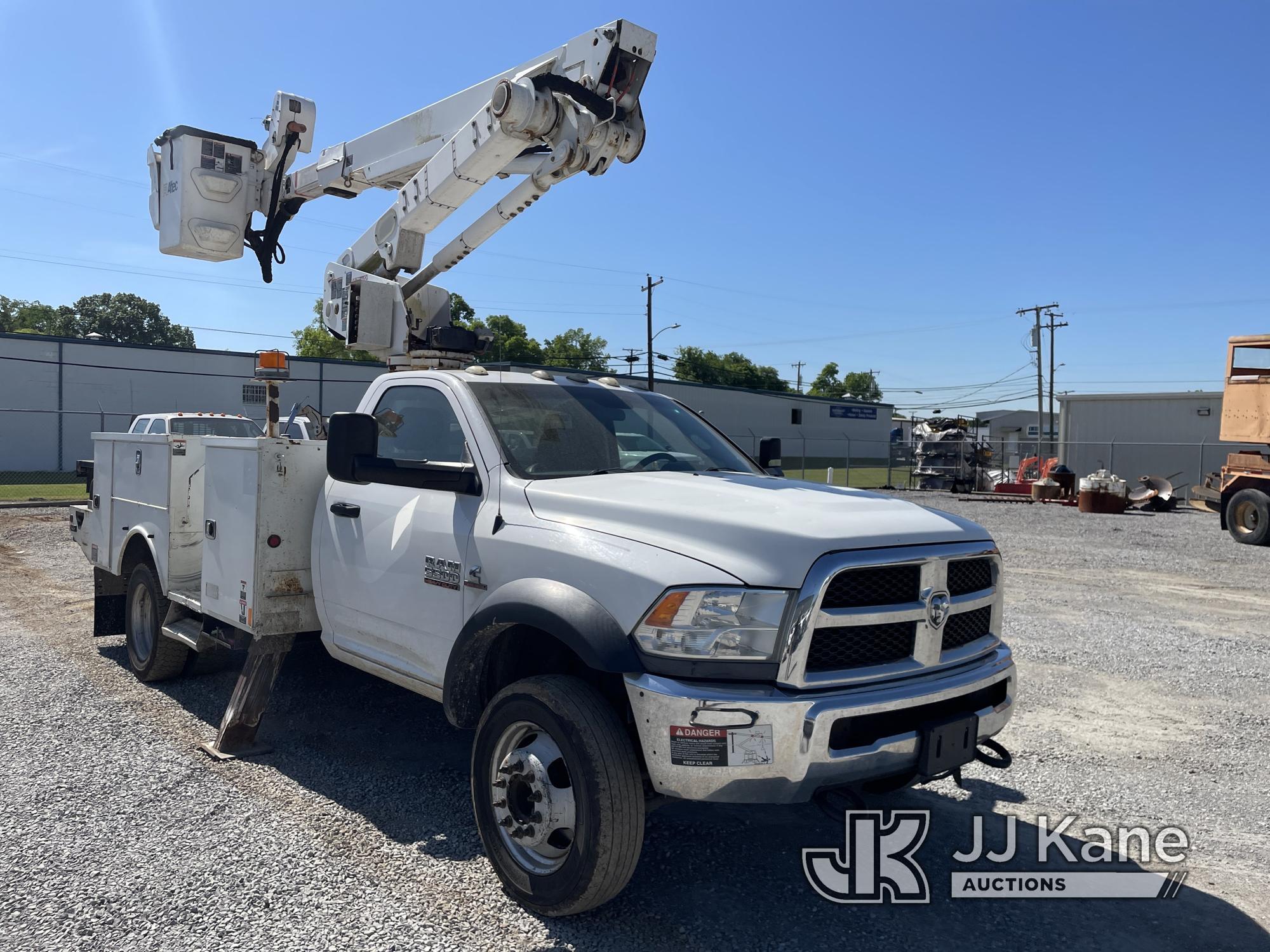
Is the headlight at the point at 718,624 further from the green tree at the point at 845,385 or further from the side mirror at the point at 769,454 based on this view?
the green tree at the point at 845,385

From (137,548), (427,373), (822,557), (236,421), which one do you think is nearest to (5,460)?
(236,421)

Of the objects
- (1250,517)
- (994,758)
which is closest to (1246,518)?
(1250,517)

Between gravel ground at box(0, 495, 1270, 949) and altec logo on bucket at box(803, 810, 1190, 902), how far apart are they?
2.8 inches

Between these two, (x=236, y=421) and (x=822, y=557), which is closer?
(x=822, y=557)

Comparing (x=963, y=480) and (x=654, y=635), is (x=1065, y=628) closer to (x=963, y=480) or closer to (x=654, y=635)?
(x=654, y=635)

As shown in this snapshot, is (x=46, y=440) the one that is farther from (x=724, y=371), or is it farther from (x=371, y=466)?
(x=724, y=371)

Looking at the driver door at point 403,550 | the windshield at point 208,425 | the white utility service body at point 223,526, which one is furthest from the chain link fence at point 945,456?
the driver door at point 403,550

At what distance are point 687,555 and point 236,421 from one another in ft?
43.6

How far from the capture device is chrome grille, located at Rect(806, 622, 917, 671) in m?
3.07

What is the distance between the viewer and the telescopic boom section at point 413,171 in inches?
254

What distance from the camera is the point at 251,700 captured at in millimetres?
4961

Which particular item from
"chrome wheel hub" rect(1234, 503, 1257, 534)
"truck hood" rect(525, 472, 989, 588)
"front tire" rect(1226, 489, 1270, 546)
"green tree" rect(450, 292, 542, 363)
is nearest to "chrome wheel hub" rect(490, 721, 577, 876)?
"truck hood" rect(525, 472, 989, 588)

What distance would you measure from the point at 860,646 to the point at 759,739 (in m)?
0.52

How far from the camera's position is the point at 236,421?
48.2ft
